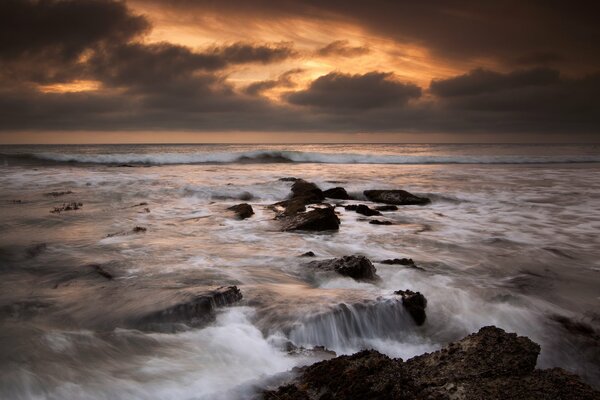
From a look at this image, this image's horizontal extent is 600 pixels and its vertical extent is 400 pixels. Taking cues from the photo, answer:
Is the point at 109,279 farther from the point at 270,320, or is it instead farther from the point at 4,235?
the point at 4,235

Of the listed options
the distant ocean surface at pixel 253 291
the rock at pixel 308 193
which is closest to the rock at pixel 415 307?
the distant ocean surface at pixel 253 291

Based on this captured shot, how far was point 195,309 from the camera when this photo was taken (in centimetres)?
385

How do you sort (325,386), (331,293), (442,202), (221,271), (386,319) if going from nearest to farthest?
(325,386), (386,319), (331,293), (221,271), (442,202)

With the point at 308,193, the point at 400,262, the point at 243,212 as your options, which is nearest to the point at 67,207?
the point at 243,212

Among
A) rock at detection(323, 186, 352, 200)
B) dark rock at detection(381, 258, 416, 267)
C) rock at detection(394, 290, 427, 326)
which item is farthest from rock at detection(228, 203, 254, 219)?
rock at detection(394, 290, 427, 326)

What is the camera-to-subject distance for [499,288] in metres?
4.89

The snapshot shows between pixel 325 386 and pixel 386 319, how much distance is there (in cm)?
147

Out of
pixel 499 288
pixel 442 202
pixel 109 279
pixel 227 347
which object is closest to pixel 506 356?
pixel 227 347

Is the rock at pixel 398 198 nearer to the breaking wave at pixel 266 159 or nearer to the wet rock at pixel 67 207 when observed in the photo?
the wet rock at pixel 67 207

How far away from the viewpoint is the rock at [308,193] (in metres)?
11.3

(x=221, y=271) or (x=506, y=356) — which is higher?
(x=506, y=356)

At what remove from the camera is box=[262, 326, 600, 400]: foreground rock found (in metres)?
2.13

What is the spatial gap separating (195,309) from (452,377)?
7.81 feet

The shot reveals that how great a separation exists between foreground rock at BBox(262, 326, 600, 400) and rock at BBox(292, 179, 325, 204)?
27.4 ft
